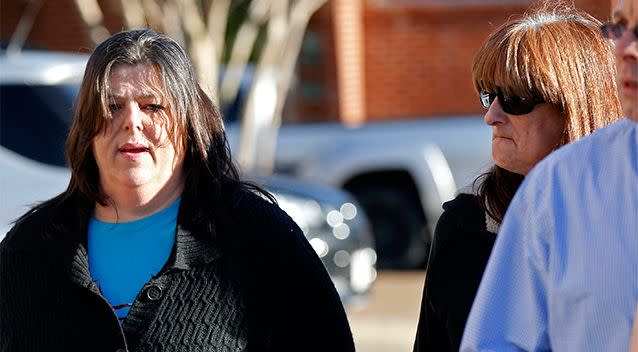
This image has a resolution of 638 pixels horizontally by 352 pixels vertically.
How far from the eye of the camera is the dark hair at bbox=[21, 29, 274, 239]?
135 inches

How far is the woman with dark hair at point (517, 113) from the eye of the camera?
3.20m

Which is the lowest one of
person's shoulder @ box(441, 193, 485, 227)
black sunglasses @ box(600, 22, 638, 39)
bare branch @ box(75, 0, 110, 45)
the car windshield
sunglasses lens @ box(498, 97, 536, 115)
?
person's shoulder @ box(441, 193, 485, 227)

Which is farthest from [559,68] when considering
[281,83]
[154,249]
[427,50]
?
[427,50]

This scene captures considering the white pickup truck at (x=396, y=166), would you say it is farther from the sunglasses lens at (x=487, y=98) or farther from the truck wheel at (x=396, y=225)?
Answer: the sunglasses lens at (x=487, y=98)

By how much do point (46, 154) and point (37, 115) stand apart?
0.30 metres

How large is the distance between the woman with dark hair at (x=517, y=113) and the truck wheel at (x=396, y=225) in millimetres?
8726

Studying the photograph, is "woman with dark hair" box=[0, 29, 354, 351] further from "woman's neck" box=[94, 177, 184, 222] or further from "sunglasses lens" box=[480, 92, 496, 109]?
Result: "sunglasses lens" box=[480, 92, 496, 109]

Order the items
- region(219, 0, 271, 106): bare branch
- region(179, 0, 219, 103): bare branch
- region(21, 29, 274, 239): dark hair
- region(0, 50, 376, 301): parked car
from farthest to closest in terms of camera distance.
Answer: region(219, 0, 271, 106): bare branch
region(179, 0, 219, 103): bare branch
region(0, 50, 376, 301): parked car
region(21, 29, 274, 239): dark hair

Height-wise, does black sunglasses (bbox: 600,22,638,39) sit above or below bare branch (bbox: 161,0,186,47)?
below

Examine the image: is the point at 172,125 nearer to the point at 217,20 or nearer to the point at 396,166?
the point at 217,20

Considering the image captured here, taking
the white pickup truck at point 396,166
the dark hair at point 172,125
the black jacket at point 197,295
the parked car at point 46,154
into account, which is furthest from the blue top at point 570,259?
the white pickup truck at point 396,166

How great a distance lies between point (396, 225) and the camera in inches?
479

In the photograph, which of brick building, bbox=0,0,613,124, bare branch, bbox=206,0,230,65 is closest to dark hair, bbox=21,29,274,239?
bare branch, bbox=206,0,230,65

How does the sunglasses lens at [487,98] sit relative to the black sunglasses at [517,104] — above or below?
above
